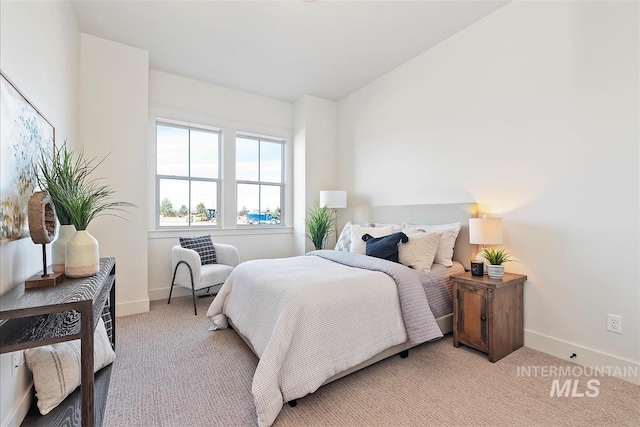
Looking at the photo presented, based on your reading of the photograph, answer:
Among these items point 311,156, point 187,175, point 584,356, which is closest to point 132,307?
point 187,175

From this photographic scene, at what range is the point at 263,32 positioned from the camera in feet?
9.77

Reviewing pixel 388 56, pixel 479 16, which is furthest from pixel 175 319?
pixel 479 16

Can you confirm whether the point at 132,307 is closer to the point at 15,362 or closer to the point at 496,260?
the point at 15,362

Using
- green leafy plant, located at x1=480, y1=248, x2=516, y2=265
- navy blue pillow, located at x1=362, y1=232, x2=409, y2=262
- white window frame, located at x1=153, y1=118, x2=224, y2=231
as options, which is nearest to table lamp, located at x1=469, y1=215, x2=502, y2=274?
green leafy plant, located at x1=480, y1=248, x2=516, y2=265

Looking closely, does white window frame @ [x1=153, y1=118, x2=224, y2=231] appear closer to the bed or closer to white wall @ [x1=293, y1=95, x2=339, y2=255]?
white wall @ [x1=293, y1=95, x2=339, y2=255]

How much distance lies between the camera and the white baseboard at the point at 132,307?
3141 millimetres

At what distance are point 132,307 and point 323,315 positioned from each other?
101 inches

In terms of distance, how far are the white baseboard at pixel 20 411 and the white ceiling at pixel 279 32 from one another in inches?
119

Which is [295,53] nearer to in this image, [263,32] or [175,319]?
[263,32]

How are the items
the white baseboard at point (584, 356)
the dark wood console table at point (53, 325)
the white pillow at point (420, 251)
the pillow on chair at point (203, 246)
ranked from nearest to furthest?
the dark wood console table at point (53, 325), the white baseboard at point (584, 356), the white pillow at point (420, 251), the pillow on chair at point (203, 246)

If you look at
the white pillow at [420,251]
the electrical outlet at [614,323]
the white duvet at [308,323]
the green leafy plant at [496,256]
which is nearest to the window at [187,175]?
the white duvet at [308,323]

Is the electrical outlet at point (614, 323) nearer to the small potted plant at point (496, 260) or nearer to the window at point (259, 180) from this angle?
the small potted plant at point (496, 260)

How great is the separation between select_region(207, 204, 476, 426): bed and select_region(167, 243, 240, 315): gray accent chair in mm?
640

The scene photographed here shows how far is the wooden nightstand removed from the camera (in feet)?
7.18
